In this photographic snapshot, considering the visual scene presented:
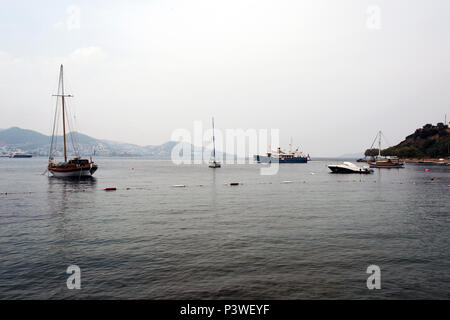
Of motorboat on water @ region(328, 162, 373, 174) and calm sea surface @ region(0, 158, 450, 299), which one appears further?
motorboat on water @ region(328, 162, 373, 174)

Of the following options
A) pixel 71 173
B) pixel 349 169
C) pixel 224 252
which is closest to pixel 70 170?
pixel 71 173

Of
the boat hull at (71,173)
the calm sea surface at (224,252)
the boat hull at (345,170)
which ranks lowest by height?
the calm sea surface at (224,252)

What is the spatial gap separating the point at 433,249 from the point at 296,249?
970cm

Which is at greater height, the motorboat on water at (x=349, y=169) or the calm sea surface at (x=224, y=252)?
the motorboat on water at (x=349, y=169)

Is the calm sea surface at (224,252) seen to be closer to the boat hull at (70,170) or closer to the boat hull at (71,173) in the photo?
the boat hull at (70,170)

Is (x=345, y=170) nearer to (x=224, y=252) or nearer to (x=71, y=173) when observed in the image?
(x=71, y=173)

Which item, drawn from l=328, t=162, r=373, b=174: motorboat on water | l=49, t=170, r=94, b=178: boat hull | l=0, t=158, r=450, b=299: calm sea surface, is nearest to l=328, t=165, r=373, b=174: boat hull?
l=328, t=162, r=373, b=174: motorboat on water

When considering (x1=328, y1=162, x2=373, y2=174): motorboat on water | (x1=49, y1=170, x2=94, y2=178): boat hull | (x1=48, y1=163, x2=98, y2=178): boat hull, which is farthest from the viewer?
(x1=328, y1=162, x2=373, y2=174): motorboat on water

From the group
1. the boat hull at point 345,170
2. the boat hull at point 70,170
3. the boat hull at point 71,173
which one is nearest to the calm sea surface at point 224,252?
the boat hull at point 70,170

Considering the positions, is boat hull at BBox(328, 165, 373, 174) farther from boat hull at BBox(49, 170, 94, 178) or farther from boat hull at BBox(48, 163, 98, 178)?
boat hull at BBox(49, 170, 94, 178)
